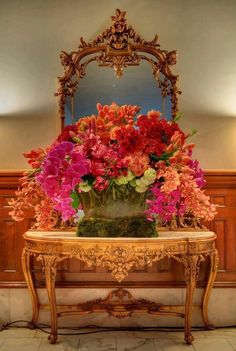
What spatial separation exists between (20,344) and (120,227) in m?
0.98

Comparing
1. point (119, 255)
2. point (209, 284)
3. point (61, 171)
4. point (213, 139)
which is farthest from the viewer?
point (213, 139)

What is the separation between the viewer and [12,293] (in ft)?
10.3

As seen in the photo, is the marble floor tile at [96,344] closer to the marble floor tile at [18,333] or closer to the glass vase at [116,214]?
the marble floor tile at [18,333]

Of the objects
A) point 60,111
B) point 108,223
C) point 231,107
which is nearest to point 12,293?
point 108,223

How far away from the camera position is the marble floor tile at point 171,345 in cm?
266

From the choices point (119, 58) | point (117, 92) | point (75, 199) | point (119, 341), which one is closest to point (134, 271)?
point (119, 341)

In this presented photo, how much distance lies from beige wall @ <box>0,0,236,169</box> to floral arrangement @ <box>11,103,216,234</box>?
2.54 feet

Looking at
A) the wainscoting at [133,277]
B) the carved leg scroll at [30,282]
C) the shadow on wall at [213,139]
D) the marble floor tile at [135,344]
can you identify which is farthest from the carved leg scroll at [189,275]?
the carved leg scroll at [30,282]

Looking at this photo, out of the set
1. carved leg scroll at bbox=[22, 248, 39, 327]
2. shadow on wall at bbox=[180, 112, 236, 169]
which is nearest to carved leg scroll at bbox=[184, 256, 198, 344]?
shadow on wall at bbox=[180, 112, 236, 169]

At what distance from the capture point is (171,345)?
2729 millimetres

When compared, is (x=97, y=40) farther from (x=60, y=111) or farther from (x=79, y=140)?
(x=79, y=140)

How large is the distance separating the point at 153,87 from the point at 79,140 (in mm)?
995

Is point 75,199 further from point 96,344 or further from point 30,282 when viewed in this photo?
point 96,344

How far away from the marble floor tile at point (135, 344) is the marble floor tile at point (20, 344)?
1.65 ft
